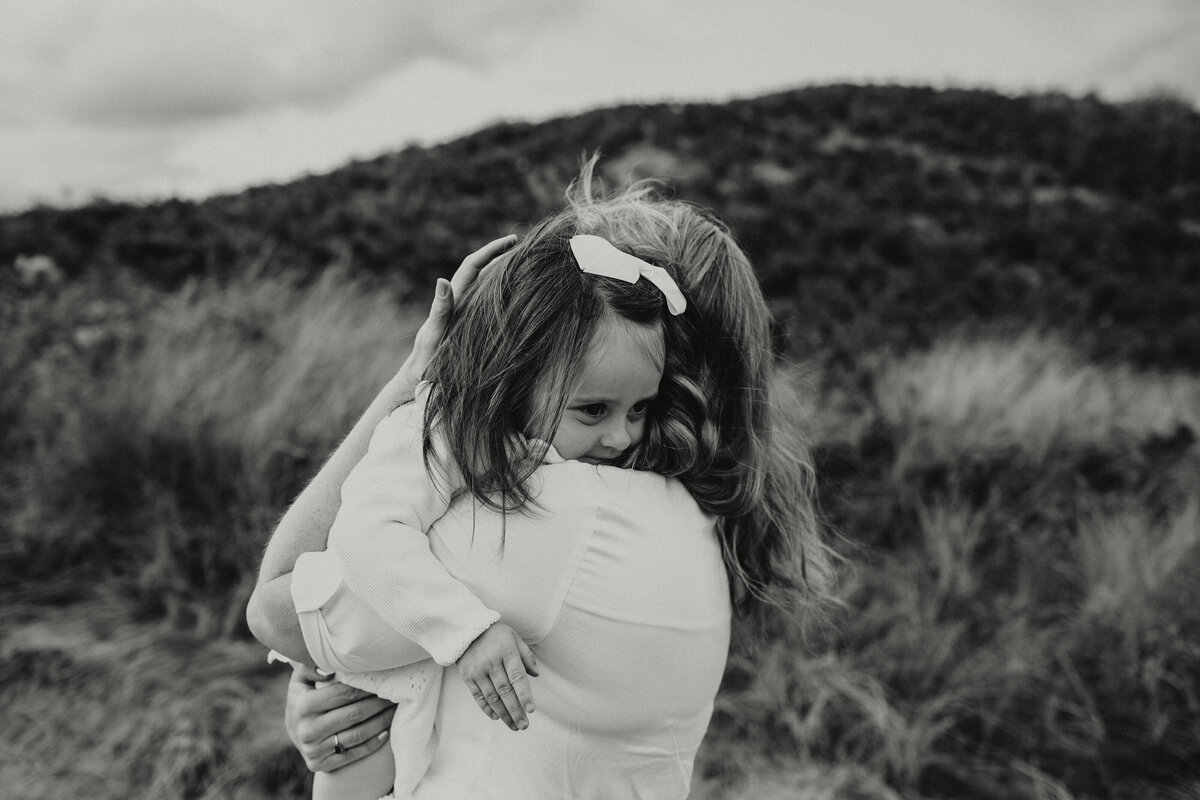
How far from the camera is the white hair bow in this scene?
1.35m

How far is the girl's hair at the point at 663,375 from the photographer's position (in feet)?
4.41

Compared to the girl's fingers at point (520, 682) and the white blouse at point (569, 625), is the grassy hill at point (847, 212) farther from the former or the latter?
the girl's fingers at point (520, 682)

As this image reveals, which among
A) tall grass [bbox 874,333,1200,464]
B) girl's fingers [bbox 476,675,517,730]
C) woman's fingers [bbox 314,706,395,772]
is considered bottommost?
tall grass [bbox 874,333,1200,464]

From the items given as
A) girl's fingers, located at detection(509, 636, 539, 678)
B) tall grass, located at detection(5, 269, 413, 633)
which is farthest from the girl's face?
tall grass, located at detection(5, 269, 413, 633)

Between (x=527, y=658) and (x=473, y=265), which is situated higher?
(x=473, y=265)

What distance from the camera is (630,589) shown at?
1.20 m

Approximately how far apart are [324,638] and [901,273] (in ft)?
38.5

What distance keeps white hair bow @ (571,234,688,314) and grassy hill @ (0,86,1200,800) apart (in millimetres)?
844

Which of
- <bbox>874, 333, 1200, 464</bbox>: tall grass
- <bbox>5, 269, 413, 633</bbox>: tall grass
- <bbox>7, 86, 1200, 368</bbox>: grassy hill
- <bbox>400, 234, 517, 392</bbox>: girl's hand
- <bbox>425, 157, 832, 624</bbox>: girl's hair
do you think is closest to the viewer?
<bbox>425, 157, 832, 624</bbox>: girl's hair

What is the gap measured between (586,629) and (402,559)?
0.28 m

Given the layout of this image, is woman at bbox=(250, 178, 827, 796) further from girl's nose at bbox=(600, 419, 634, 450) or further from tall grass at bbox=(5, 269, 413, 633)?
tall grass at bbox=(5, 269, 413, 633)

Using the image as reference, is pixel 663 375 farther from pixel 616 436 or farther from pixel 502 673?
pixel 502 673

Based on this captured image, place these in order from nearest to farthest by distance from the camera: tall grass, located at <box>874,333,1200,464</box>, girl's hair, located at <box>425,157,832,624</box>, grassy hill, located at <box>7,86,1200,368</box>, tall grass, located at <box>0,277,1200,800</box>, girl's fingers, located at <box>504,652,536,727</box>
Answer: girl's fingers, located at <box>504,652,536,727</box>, girl's hair, located at <box>425,157,832,624</box>, tall grass, located at <box>0,277,1200,800</box>, tall grass, located at <box>874,333,1200,464</box>, grassy hill, located at <box>7,86,1200,368</box>

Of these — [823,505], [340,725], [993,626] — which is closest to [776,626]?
[993,626]
